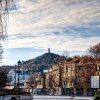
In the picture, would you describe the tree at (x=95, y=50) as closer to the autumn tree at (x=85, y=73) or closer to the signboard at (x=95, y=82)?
the autumn tree at (x=85, y=73)

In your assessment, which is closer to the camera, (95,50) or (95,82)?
(95,82)

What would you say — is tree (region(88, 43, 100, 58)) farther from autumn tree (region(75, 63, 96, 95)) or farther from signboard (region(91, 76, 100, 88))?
signboard (region(91, 76, 100, 88))

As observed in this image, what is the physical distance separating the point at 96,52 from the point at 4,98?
8048cm

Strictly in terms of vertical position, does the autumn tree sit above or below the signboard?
above

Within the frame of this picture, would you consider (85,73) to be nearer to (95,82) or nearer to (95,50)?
(95,50)

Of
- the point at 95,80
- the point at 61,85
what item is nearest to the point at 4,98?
the point at 95,80

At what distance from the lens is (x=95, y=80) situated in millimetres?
61031

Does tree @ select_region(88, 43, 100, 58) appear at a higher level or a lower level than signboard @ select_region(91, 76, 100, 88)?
higher

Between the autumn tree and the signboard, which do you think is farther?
the autumn tree

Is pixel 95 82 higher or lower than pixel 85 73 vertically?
lower

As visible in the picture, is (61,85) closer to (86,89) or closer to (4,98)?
(86,89)

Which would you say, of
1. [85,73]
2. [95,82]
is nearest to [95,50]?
[85,73]

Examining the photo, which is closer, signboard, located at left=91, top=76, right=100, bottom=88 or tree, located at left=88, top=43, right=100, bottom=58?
signboard, located at left=91, top=76, right=100, bottom=88

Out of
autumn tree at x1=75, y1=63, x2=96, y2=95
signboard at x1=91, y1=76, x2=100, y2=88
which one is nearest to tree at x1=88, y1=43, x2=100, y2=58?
autumn tree at x1=75, y1=63, x2=96, y2=95
